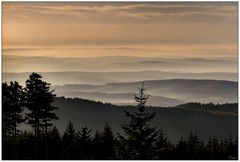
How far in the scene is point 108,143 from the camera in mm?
27953

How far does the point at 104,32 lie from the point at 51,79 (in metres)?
3.11

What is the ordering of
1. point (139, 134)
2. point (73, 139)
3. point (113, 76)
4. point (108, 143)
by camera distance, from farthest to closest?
point (73, 139) → point (139, 134) → point (108, 143) → point (113, 76)

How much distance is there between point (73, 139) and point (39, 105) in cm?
237

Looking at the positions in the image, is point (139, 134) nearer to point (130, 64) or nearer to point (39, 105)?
point (130, 64)

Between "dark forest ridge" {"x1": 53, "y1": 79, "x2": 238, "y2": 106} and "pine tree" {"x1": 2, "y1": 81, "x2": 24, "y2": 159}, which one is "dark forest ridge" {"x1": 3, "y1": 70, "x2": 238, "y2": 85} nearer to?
"dark forest ridge" {"x1": 53, "y1": 79, "x2": 238, "y2": 106}

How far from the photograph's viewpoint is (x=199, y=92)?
90.3 feet

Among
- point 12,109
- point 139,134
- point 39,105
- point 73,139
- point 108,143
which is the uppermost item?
point 39,105

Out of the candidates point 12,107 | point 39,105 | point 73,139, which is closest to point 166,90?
point 73,139

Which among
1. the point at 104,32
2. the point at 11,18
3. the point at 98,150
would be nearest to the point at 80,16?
the point at 104,32

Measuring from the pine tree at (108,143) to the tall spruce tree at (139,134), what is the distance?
453mm

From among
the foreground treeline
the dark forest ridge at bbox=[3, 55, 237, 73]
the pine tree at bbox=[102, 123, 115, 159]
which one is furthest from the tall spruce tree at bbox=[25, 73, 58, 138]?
the pine tree at bbox=[102, 123, 115, 159]

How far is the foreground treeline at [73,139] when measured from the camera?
26.1 metres

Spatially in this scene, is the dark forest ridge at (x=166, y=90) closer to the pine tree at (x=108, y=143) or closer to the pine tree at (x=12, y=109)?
the pine tree at (x=12, y=109)

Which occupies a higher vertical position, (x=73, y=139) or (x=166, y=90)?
(x=166, y=90)
